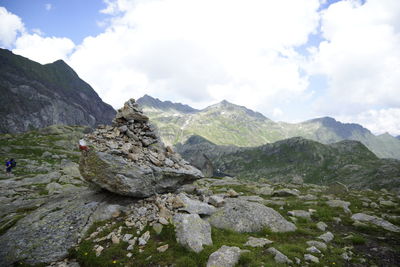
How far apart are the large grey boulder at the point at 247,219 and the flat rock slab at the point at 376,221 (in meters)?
8.12

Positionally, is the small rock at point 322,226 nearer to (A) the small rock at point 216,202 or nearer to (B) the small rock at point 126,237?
(A) the small rock at point 216,202

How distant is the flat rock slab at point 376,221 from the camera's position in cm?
1763

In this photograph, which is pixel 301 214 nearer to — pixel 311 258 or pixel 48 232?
pixel 311 258

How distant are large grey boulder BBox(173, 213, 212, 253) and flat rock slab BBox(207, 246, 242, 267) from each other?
45.0 inches

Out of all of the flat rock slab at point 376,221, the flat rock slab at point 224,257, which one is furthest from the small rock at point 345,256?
the flat rock slab at point 376,221

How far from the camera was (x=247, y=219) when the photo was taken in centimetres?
1686

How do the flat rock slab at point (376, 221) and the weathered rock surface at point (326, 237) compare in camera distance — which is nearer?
the weathered rock surface at point (326, 237)

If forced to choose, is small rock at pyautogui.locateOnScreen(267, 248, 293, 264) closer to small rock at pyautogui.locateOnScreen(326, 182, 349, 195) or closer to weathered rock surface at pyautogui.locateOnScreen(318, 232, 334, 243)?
weathered rock surface at pyautogui.locateOnScreen(318, 232, 334, 243)

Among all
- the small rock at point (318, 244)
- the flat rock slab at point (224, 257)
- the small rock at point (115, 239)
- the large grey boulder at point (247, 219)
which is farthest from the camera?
the large grey boulder at point (247, 219)

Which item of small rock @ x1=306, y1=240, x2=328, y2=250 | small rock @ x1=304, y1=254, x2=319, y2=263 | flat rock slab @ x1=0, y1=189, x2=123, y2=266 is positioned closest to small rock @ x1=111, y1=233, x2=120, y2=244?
flat rock slab @ x1=0, y1=189, x2=123, y2=266

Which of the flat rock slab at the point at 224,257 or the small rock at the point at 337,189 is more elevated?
the small rock at the point at 337,189

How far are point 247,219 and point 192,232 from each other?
5.24m

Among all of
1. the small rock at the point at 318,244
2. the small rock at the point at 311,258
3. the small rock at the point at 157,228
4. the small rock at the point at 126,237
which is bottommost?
the small rock at the point at 126,237

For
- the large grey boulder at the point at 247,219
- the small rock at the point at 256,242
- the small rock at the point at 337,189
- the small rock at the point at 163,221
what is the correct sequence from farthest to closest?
the small rock at the point at 337,189, the large grey boulder at the point at 247,219, the small rock at the point at 163,221, the small rock at the point at 256,242
